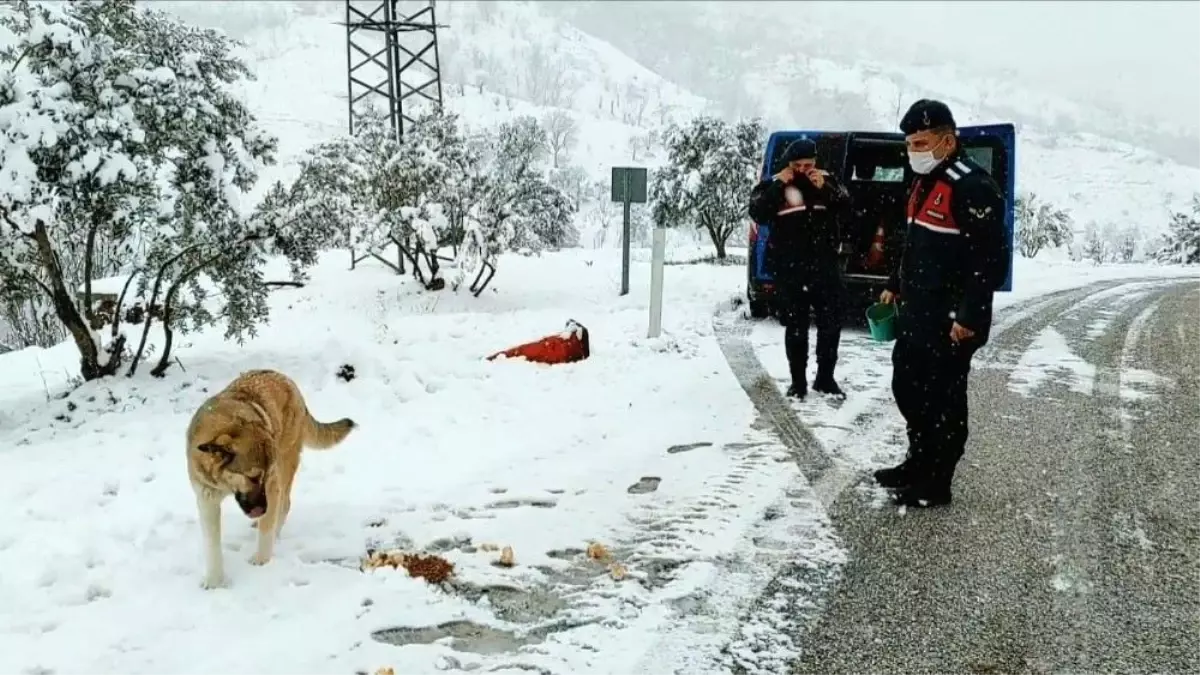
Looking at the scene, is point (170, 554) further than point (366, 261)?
No

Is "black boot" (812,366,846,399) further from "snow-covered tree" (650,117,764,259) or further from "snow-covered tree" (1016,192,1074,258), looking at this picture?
"snow-covered tree" (1016,192,1074,258)

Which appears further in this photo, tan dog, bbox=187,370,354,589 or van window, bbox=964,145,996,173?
van window, bbox=964,145,996,173

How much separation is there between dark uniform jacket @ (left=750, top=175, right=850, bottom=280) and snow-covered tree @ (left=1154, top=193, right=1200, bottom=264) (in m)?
41.7

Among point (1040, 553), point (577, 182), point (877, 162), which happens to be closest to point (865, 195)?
point (877, 162)

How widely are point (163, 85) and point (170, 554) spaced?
183 inches

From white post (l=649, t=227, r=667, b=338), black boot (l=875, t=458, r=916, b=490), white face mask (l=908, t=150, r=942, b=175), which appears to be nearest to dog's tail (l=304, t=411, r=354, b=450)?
black boot (l=875, t=458, r=916, b=490)

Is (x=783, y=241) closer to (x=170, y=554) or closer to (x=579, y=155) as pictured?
(x=170, y=554)

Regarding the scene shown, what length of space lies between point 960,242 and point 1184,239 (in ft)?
150

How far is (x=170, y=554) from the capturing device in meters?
3.78

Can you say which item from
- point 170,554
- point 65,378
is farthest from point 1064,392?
point 65,378

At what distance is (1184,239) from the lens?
4003 centimetres

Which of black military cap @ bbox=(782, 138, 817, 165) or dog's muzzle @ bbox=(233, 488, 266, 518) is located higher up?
black military cap @ bbox=(782, 138, 817, 165)

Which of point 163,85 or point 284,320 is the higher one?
point 163,85

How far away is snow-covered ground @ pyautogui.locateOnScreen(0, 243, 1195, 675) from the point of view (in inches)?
120
